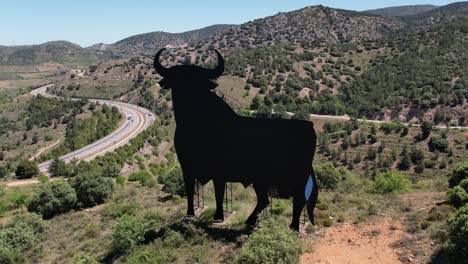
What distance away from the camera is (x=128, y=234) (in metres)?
19.4

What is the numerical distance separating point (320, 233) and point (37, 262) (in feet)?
49.7

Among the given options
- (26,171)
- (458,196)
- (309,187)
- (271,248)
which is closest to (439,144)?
(458,196)

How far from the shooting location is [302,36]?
16788 centimetres

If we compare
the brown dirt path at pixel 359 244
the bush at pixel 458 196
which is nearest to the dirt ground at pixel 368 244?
the brown dirt path at pixel 359 244

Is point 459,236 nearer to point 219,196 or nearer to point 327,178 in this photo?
point 219,196

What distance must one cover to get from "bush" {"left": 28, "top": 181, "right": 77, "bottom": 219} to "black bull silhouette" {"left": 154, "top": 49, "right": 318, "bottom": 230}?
13663mm

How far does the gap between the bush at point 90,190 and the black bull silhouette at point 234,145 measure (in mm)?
13146

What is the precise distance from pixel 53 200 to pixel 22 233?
575 cm

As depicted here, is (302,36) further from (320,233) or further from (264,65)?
(320,233)

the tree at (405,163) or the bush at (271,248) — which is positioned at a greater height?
the bush at (271,248)

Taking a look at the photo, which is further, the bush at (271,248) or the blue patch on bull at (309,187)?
the blue patch on bull at (309,187)

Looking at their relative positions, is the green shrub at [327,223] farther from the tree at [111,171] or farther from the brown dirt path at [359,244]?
the tree at [111,171]

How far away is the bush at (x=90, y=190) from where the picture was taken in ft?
97.8

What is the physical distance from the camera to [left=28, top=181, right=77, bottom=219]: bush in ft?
93.5
